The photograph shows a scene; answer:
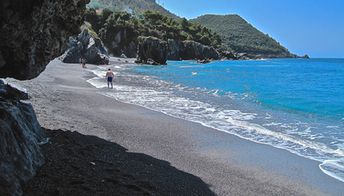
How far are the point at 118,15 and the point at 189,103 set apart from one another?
402 feet

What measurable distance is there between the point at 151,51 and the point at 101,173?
8434 centimetres

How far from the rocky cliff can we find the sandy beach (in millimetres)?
582

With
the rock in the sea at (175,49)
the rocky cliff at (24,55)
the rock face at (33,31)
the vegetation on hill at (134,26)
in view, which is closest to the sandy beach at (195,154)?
the rocky cliff at (24,55)

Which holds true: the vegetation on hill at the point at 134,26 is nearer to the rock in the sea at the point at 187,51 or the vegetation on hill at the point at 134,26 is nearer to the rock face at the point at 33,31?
the rock in the sea at the point at 187,51

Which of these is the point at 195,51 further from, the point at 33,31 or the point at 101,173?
the point at 101,173

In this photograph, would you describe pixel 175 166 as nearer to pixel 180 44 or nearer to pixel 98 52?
pixel 98 52

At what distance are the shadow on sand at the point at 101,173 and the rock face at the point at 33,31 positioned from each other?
211cm

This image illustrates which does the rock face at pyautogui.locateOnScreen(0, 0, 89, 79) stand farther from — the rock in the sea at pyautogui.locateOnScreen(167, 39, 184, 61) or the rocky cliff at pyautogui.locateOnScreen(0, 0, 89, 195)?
the rock in the sea at pyautogui.locateOnScreen(167, 39, 184, 61)

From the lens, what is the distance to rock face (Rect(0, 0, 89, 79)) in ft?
26.9

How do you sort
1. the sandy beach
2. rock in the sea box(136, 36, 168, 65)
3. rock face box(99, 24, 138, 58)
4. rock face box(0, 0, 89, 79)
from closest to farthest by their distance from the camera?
rock face box(0, 0, 89, 79)
the sandy beach
rock in the sea box(136, 36, 168, 65)
rock face box(99, 24, 138, 58)

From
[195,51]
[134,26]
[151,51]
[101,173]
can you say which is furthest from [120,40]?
[101,173]

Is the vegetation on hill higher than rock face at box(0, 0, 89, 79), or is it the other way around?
the vegetation on hill

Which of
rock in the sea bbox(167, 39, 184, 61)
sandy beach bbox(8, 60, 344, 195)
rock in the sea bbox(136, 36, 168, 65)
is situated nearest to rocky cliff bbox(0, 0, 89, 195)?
sandy beach bbox(8, 60, 344, 195)

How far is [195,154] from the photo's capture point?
1249cm
